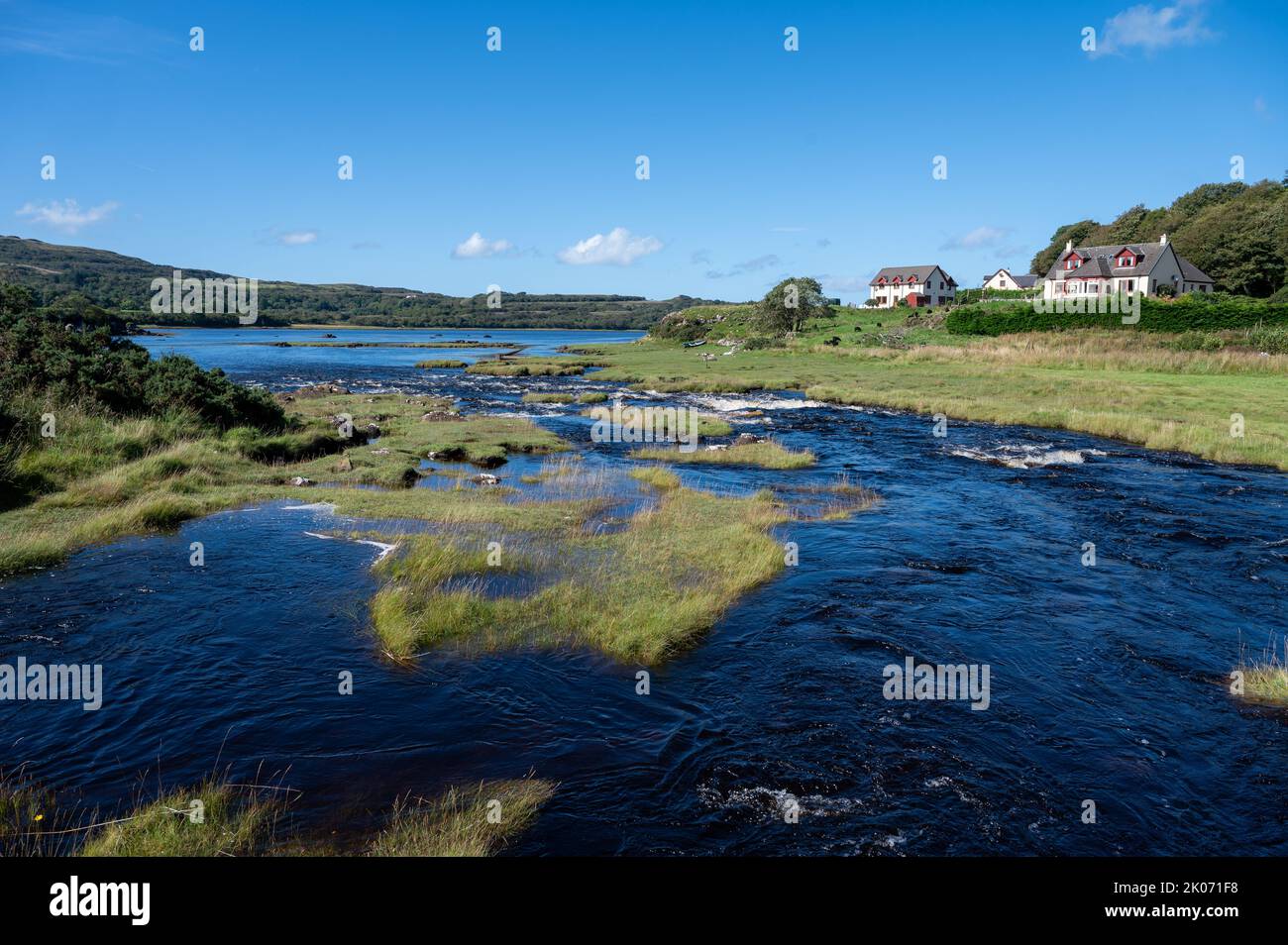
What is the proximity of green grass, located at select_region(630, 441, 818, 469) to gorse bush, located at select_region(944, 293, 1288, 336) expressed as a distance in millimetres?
51260

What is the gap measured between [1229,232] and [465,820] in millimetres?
131202

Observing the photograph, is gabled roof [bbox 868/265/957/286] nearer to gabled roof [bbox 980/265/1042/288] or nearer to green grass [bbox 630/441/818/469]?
gabled roof [bbox 980/265/1042/288]

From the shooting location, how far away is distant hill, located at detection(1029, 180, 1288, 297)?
9488 cm

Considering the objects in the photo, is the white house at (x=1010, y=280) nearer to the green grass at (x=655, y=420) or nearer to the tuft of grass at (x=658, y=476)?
the green grass at (x=655, y=420)

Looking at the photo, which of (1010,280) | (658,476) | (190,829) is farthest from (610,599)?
(1010,280)

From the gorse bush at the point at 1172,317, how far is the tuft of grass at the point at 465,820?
250ft

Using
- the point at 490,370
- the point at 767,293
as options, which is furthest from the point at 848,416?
the point at 767,293

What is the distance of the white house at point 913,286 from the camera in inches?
5177

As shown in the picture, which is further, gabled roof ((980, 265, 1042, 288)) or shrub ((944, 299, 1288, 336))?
gabled roof ((980, 265, 1042, 288))

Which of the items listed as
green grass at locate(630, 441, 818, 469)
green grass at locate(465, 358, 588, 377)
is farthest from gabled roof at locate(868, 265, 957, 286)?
green grass at locate(630, 441, 818, 469)

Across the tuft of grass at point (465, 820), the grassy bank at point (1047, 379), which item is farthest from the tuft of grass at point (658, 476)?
the grassy bank at point (1047, 379)
